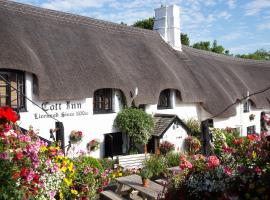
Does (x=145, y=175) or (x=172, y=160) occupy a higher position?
(x=145, y=175)

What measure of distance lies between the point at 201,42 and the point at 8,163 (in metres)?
43.1

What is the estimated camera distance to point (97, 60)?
44.3ft

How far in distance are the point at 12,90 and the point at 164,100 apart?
7420mm

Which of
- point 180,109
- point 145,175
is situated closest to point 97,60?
point 180,109

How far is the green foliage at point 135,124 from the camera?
43.0ft

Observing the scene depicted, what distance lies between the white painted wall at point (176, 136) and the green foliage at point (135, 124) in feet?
3.50

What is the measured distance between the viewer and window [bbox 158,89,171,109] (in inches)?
Answer: 618

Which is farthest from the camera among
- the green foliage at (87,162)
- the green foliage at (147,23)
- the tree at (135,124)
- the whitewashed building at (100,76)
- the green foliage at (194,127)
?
the green foliage at (147,23)

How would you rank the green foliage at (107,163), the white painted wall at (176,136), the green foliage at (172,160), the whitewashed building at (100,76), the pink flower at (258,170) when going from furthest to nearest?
the white painted wall at (176,136)
the green foliage at (172,160)
the green foliage at (107,163)
the whitewashed building at (100,76)
the pink flower at (258,170)

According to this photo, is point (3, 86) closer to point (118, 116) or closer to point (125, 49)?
point (118, 116)

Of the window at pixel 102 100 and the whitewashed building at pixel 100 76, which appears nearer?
the whitewashed building at pixel 100 76

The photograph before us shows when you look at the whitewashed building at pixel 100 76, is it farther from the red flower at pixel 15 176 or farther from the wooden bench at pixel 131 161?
the red flower at pixel 15 176

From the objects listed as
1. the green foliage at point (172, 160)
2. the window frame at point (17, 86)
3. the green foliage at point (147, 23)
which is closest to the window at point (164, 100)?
the green foliage at point (172, 160)

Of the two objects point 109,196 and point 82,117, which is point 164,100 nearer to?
point 82,117
